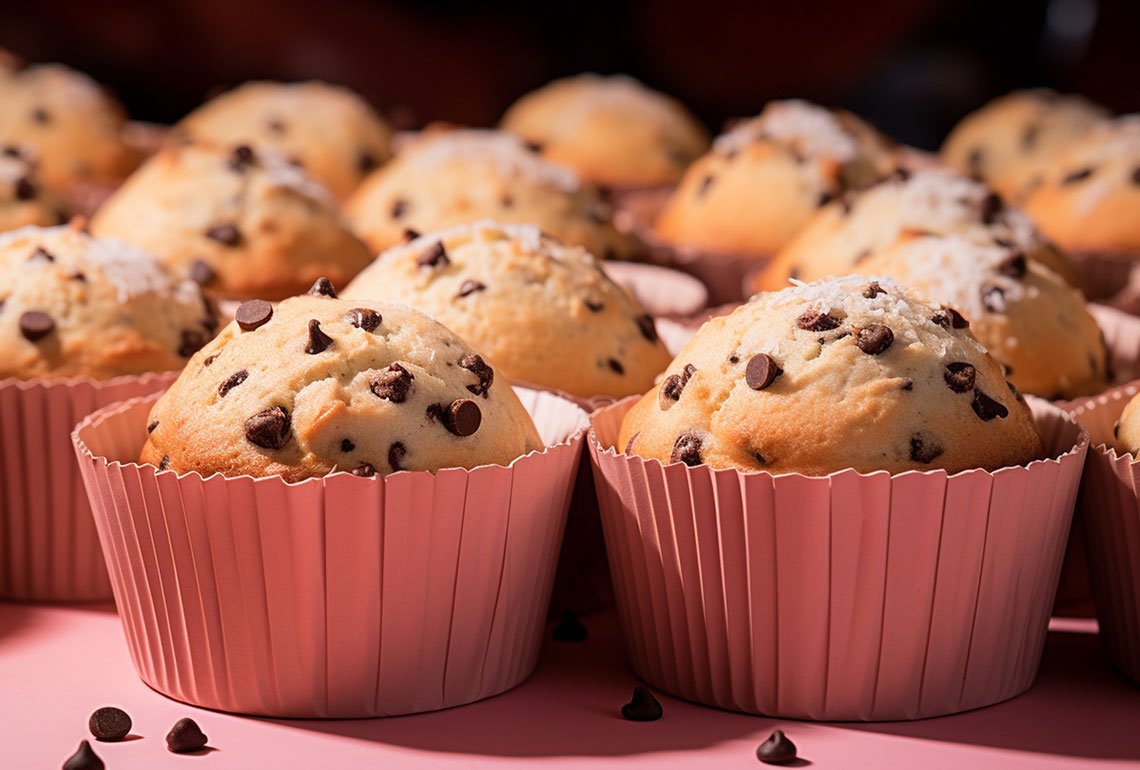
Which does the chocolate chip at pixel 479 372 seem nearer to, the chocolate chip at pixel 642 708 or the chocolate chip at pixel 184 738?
the chocolate chip at pixel 642 708

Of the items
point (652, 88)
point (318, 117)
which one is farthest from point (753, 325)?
point (652, 88)

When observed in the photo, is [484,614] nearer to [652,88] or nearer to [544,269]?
[544,269]

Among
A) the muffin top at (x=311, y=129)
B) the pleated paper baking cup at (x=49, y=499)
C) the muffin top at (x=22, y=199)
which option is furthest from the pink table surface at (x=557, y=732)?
the muffin top at (x=311, y=129)

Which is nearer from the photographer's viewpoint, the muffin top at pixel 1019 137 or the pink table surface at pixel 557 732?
the pink table surface at pixel 557 732

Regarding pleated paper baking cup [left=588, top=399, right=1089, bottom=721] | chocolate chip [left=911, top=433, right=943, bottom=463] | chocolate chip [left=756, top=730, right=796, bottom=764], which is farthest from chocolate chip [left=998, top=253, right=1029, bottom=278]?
chocolate chip [left=756, top=730, right=796, bottom=764]

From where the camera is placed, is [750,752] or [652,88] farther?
[652,88]

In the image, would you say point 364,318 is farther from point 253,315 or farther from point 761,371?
point 761,371

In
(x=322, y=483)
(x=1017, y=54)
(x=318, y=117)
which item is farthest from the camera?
(x=1017, y=54)
